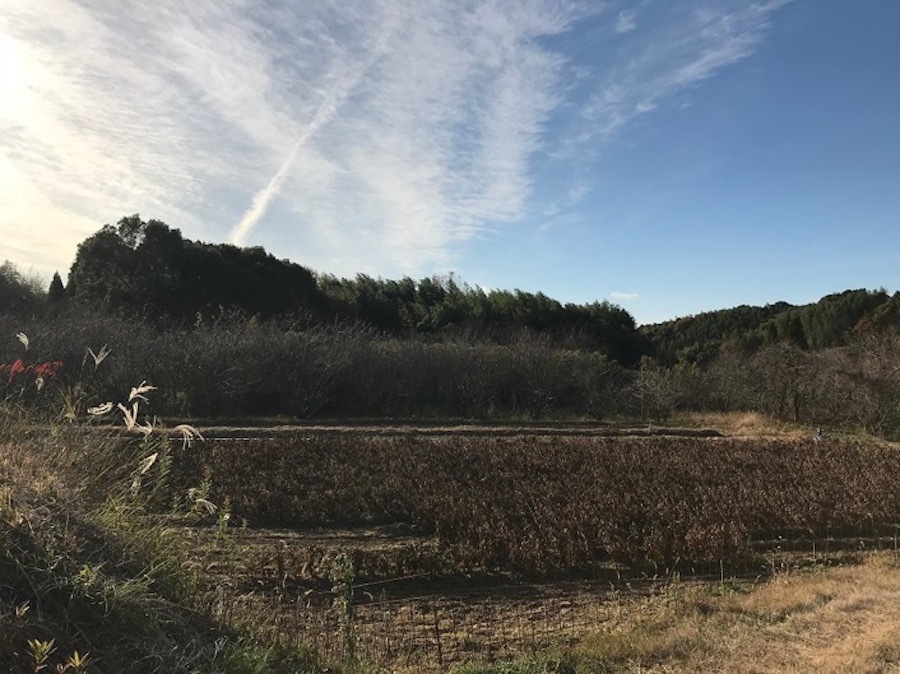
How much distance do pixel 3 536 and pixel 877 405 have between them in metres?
29.4

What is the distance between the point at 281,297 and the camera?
36844mm

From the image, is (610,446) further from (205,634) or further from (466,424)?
(205,634)

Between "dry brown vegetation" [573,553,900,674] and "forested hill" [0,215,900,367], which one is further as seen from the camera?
"forested hill" [0,215,900,367]

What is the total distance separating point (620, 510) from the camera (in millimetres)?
10953

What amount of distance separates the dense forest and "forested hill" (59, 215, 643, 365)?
108 millimetres

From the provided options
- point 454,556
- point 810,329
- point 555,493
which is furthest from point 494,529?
point 810,329

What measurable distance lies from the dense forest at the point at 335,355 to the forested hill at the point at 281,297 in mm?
108

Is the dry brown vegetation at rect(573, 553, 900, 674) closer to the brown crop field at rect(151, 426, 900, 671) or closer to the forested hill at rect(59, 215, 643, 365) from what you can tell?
the brown crop field at rect(151, 426, 900, 671)

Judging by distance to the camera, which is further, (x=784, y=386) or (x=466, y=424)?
(x=784, y=386)

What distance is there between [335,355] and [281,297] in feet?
39.7

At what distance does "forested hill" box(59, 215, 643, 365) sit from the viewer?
106 ft

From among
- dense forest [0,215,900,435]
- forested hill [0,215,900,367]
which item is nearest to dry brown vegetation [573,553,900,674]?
dense forest [0,215,900,435]

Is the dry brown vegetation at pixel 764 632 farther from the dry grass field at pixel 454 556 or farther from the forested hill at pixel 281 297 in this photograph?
the forested hill at pixel 281 297

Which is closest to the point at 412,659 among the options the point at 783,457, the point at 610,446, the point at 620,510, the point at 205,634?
the point at 205,634
